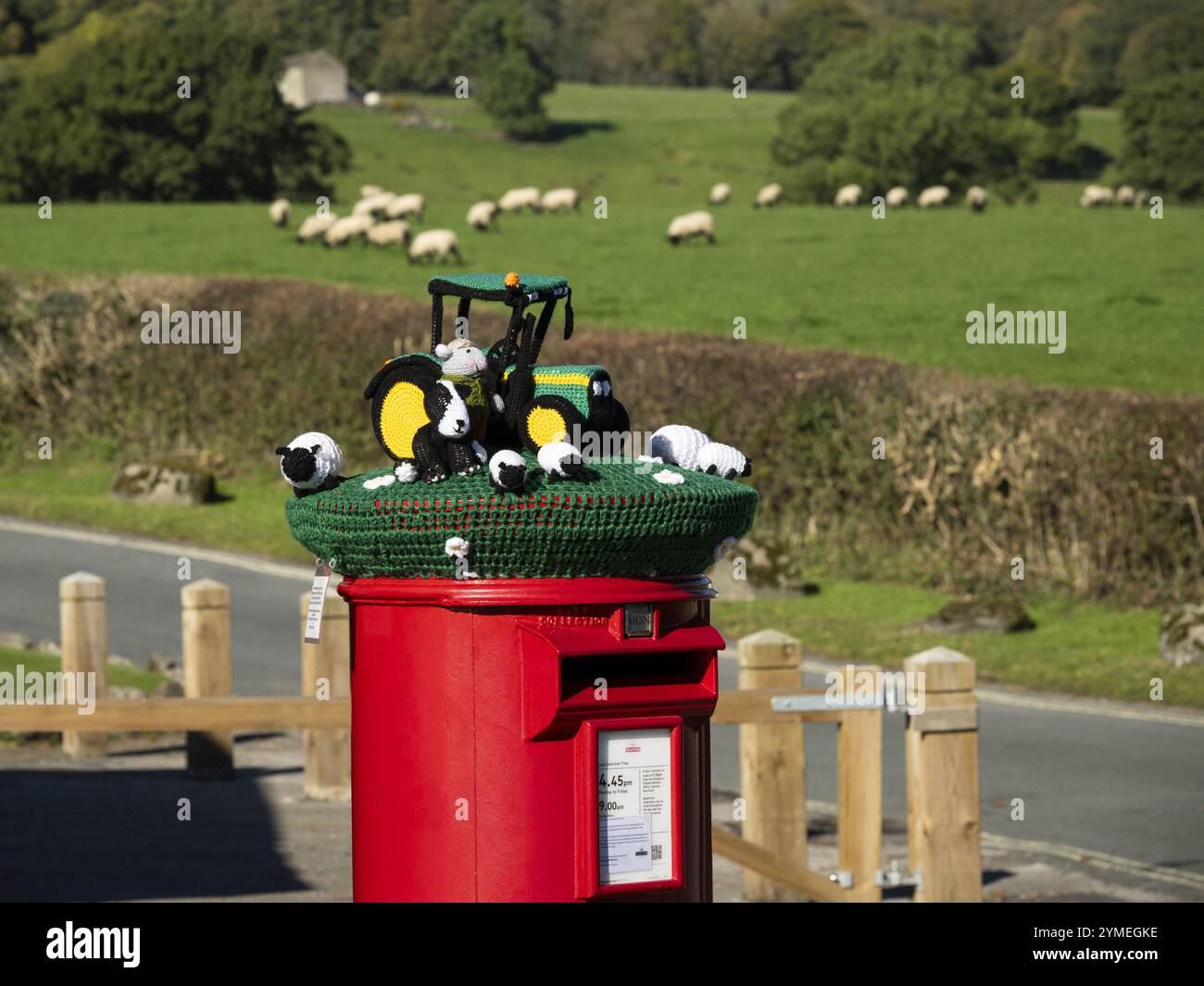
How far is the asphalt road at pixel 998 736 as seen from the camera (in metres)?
10.8

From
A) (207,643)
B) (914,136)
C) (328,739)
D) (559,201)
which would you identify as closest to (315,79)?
(559,201)

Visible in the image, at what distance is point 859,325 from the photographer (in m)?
29.9

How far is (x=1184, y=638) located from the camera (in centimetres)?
1467

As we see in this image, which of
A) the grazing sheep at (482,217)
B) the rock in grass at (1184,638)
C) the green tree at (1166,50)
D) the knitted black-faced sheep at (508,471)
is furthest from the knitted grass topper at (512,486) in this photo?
the green tree at (1166,50)

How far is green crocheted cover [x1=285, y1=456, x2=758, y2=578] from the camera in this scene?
4.05 m

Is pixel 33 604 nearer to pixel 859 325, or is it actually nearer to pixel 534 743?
pixel 534 743

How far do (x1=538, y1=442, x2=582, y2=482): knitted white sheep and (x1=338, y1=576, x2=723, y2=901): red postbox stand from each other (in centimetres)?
24

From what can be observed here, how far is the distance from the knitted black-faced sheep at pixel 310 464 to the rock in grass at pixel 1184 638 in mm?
11373

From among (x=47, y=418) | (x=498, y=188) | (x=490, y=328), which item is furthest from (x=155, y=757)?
(x=498, y=188)

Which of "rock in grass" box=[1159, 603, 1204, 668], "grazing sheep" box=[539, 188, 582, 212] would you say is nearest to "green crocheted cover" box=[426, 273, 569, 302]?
"rock in grass" box=[1159, 603, 1204, 668]

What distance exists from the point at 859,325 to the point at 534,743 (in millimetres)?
26299

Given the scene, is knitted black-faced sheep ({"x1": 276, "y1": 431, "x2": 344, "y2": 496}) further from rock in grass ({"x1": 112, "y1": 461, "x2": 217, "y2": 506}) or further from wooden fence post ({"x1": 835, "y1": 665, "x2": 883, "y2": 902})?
rock in grass ({"x1": 112, "y1": 461, "x2": 217, "y2": 506})

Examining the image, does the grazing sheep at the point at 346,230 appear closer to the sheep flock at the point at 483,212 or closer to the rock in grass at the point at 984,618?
the sheep flock at the point at 483,212

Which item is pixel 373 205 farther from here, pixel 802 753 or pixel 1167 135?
pixel 802 753
